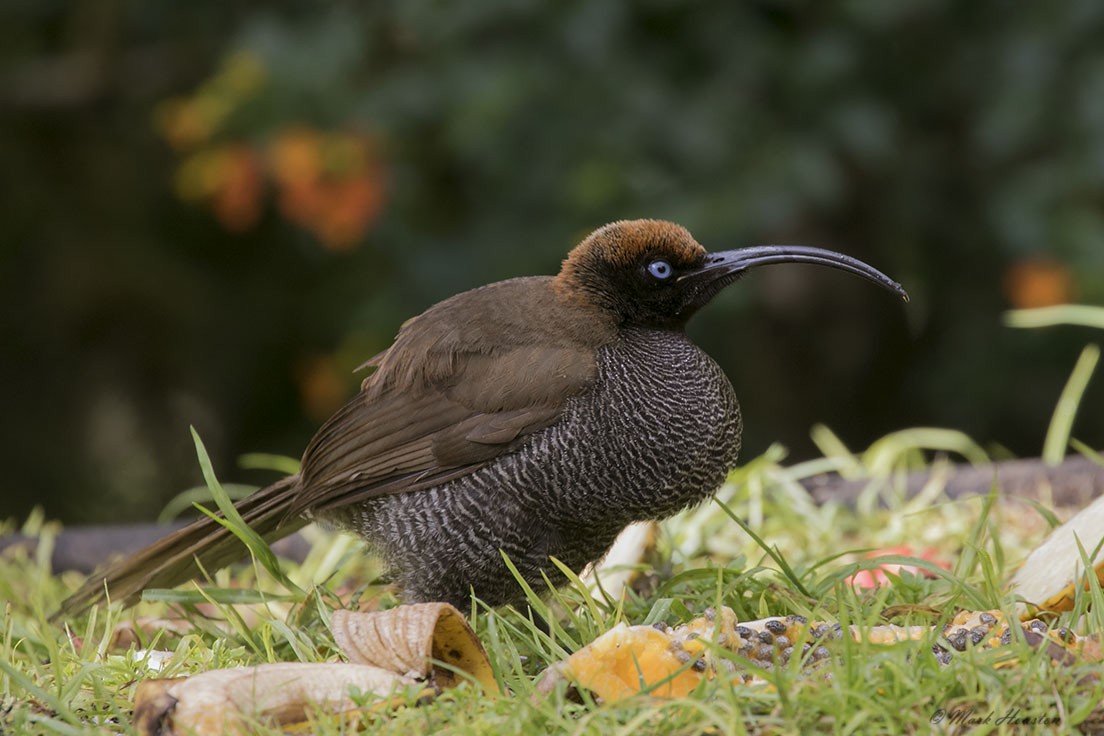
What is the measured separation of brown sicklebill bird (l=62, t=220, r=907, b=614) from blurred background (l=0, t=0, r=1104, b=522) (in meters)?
1.68

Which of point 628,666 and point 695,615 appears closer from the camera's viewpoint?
point 628,666

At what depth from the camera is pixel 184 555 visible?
3.24m

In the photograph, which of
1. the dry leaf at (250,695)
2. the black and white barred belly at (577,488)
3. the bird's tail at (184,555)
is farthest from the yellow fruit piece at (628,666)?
the bird's tail at (184,555)

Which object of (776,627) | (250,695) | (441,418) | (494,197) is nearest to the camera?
(250,695)

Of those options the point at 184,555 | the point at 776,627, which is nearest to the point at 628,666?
the point at 776,627

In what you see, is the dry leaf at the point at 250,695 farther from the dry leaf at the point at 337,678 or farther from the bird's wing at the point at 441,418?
the bird's wing at the point at 441,418

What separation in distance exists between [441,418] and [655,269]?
24.3 inches

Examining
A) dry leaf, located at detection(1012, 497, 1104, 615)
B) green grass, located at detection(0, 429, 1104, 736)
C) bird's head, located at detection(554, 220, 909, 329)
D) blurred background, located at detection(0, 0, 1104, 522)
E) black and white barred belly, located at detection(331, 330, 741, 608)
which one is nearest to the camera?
green grass, located at detection(0, 429, 1104, 736)

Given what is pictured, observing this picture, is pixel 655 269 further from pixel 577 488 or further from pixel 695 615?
pixel 695 615

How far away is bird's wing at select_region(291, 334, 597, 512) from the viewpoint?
3021 mm

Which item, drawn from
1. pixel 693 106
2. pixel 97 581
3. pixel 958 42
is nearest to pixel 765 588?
pixel 97 581

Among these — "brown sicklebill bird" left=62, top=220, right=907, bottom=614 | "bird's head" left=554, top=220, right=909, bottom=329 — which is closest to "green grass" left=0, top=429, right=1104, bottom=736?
"brown sicklebill bird" left=62, top=220, right=907, bottom=614

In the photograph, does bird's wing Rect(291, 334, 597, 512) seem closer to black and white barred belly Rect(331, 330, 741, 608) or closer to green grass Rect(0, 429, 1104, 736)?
black and white barred belly Rect(331, 330, 741, 608)

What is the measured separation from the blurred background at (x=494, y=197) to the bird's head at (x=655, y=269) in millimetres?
1623
